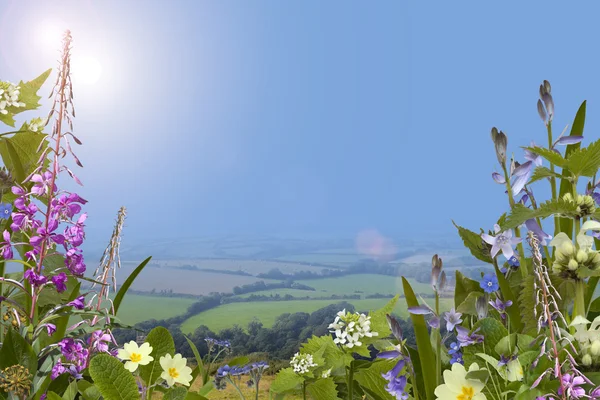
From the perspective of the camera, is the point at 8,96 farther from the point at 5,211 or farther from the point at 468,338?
the point at 468,338

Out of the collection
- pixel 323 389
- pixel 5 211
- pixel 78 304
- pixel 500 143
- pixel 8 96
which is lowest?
pixel 323 389

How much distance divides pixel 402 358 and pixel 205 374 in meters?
0.74

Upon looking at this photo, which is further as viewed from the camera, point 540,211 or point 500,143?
point 500,143

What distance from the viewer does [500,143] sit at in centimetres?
143

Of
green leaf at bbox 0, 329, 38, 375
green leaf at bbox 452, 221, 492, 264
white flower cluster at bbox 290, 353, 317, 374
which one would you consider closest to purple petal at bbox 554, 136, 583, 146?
green leaf at bbox 452, 221, 492, 264

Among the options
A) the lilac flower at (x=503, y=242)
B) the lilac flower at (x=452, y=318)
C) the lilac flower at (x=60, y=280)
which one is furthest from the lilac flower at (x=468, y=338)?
the lilac flower at (x=60, y=280)

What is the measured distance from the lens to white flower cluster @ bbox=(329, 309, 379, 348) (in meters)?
1.90

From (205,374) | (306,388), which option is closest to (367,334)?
(306,388)

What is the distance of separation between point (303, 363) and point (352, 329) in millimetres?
206

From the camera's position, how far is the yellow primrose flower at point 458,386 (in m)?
1.25

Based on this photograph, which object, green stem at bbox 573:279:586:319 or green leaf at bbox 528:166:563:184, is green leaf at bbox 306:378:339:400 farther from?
green leaf at bbox 528:166:563:184

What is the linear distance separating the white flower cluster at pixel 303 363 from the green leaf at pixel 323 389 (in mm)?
70

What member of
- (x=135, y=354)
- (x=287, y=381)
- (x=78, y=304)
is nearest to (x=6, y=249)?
(x=78, y=304)

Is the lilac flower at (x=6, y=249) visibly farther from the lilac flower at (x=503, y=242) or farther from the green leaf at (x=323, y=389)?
the lilac flower at (x=503, y=242)
